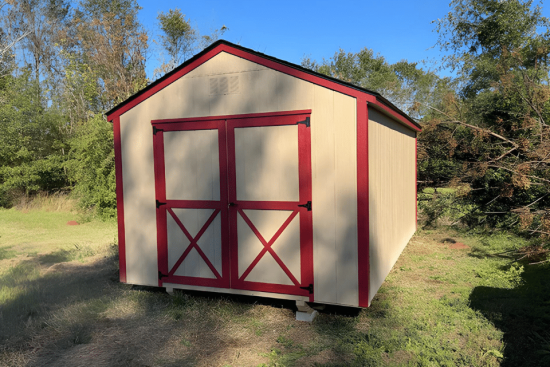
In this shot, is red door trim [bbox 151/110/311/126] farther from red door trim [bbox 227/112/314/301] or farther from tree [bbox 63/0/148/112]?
tree [bbox 63/0/148/112]

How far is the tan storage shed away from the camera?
4.86 m

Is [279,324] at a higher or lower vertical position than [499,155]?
lower

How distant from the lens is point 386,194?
6277mm

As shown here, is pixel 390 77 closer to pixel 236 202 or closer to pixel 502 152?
pixel 502 152

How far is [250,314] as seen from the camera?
538cm

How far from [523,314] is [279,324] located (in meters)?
3.02

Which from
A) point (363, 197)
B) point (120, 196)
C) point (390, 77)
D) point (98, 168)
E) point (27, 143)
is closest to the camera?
point (363, 197)

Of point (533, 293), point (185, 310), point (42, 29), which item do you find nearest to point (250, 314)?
point (185, 310)

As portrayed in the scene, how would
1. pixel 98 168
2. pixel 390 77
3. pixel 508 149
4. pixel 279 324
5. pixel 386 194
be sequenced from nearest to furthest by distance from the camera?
pixel 279 324
pixel 386 194
pixel 508 149
pixel 98 168
pixel 390 77

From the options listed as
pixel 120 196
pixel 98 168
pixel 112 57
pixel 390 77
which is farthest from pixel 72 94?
pixel 390 77

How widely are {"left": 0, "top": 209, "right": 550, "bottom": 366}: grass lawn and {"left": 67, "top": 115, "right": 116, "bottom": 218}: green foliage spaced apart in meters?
6.16

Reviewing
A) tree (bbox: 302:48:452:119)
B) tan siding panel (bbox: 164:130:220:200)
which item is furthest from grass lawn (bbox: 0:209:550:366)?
tree (bbox: 302:48:452:119)

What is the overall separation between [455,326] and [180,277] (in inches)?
143

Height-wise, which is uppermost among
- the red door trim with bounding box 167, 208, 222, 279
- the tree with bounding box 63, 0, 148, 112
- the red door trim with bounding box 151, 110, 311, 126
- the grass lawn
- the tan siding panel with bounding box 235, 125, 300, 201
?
the tree with bounding box 63, 0, 148, 112
